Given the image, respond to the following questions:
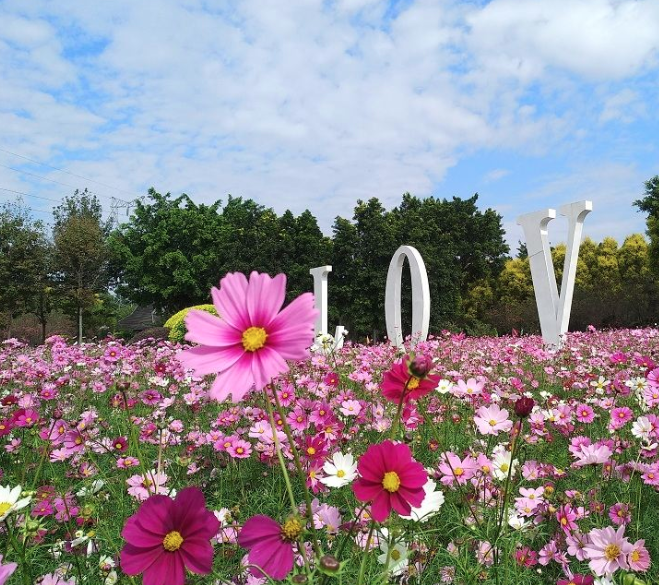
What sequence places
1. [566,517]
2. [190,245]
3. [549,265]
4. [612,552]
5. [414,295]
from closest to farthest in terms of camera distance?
[612,552]
[566,517]
[549,265]
[414,295]
[190,245]

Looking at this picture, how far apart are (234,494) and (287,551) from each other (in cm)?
167

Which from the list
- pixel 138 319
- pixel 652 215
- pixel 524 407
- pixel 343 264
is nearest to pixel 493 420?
pixel 524 407

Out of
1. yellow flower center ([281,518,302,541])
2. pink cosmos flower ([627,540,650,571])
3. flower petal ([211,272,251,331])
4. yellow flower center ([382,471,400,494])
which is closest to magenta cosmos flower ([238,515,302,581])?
yellow flower center ([281,518,302,541])

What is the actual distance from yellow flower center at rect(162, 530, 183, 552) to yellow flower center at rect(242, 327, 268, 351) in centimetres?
26

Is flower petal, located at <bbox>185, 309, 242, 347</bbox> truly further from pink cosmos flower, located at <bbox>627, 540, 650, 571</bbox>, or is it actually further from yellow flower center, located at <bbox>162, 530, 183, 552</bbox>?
pink cosmos flower, located at <bbox>627, 540, 650, 571</bbox>

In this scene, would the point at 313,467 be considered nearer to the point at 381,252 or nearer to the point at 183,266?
the point at 381,252

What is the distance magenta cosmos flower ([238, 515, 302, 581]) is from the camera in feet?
2.19

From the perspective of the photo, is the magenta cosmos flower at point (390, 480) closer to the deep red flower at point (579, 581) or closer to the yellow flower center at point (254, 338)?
the yellow flower center at point (254, 338)

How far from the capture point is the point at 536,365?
4891mm

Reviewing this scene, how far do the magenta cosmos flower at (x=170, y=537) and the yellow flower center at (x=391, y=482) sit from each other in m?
0.22

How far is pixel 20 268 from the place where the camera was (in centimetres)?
2006

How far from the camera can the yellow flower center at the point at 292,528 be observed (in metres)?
0.66

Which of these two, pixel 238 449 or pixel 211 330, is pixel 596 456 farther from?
pixel 211 330

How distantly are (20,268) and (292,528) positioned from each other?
22.5 m
